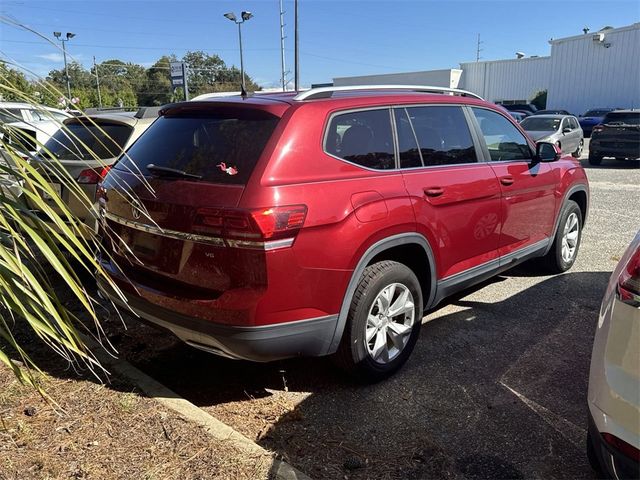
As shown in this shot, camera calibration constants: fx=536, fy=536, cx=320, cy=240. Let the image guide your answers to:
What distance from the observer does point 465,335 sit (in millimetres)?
4117

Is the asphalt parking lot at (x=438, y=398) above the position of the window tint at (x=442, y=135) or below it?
below

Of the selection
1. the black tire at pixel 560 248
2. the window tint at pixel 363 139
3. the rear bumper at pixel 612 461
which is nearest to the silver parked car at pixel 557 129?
the black tire at pixel 560 248

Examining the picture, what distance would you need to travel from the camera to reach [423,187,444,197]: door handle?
345 centimetres

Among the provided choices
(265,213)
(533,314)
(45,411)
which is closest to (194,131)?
(265,213)

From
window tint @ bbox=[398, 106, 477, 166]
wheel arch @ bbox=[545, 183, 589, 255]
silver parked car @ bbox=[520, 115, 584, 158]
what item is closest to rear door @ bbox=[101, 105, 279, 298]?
window tint @ bbox=[398, 106, 477, 166]

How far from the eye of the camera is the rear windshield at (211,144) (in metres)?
2.84

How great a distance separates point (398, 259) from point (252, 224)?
4.11 feet

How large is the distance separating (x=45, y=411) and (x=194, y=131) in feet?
5.78

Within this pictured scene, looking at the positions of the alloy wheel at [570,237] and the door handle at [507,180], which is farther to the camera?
the alloy wheel at [570,237]

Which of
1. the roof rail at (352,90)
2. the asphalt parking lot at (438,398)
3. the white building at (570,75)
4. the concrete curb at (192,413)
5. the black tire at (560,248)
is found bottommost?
the asphalt parking lot at (438,398)

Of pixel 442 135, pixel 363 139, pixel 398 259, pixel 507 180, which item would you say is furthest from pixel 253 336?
pixel 507 180

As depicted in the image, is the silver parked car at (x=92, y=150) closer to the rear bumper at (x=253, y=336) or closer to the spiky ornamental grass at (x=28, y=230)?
the rear bumper at (x=253, y=336)

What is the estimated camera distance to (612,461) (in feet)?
6.39

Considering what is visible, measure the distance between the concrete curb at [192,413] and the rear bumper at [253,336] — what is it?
1.18 ft
